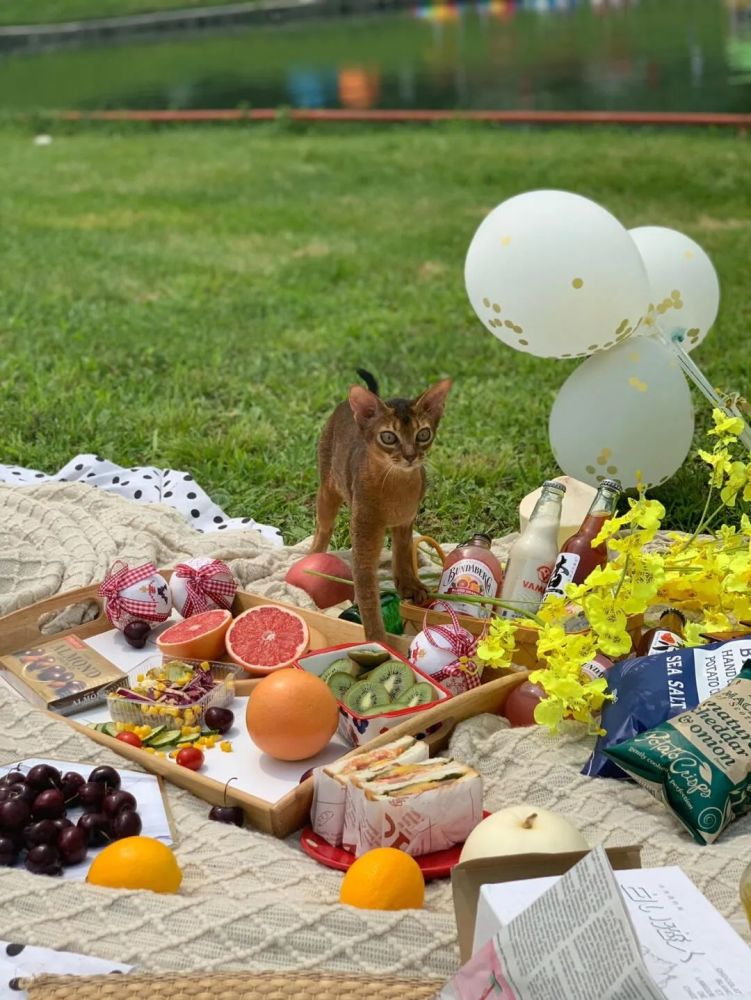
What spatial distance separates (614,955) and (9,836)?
142cm

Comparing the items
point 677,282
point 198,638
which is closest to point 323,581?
point 198,638

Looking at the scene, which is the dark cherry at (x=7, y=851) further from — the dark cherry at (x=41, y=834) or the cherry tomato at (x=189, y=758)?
the cherry tomato at (x=189, y=758)

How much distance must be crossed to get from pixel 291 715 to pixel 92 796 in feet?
1.62

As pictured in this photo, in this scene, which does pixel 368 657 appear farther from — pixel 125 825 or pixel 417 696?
pixel 125 825

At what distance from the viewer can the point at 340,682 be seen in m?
3.21

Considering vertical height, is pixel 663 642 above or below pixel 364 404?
below

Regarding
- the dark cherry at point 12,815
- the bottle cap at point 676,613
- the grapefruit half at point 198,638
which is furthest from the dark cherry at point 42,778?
the bottle cap at point 676,613

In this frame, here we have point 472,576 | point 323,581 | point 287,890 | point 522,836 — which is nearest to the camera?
point 522,836

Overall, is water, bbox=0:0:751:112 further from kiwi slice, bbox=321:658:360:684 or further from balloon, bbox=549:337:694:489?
kiwi slice, bbox=321:658:360:684

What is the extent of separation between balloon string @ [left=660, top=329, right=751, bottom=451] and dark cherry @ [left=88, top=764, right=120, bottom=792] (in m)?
1.85

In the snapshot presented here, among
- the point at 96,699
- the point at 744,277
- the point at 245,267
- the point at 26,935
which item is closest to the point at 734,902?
the point at 26,935

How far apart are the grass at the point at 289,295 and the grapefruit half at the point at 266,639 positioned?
108cm

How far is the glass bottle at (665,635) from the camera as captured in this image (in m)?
3.27

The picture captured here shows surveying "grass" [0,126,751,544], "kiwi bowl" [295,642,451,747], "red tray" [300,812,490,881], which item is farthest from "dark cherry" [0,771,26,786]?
"grass" [0,126,751,544]
